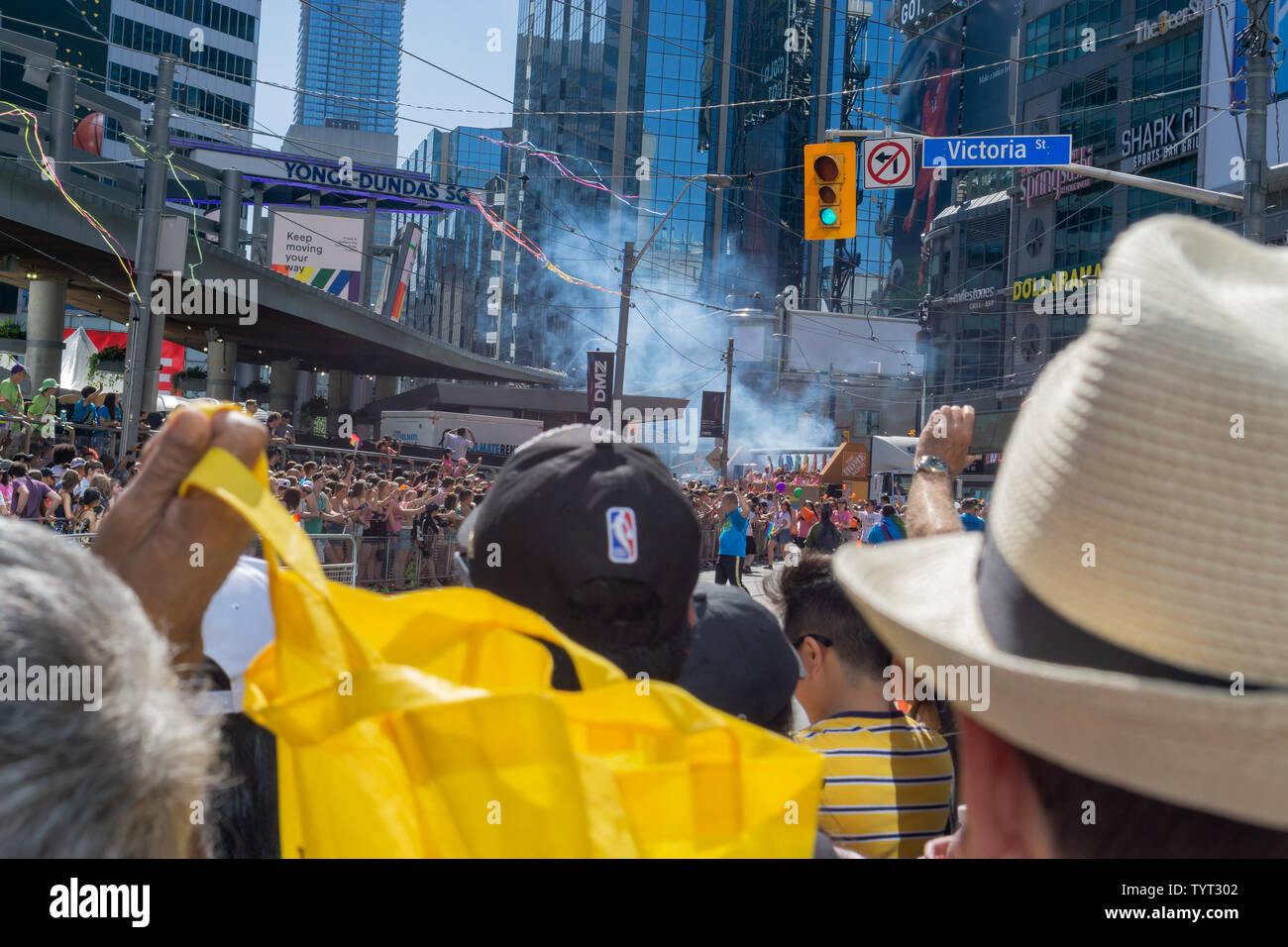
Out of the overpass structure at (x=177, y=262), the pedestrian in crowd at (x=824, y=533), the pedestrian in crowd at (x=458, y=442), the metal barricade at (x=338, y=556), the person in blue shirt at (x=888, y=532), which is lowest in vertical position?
the metal barricade at (x=338, y=556)

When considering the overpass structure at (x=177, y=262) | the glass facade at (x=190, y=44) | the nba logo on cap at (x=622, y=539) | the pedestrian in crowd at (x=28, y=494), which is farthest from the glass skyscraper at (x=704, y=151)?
the nba logo on cap at (x=622, y=539)

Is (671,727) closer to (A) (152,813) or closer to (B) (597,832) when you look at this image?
(B) (597,832)

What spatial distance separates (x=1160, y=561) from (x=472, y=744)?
0.70 m

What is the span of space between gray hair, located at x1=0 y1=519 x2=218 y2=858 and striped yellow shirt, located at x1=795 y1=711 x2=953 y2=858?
1767 millimetres

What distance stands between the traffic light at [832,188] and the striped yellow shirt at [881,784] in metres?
12.0

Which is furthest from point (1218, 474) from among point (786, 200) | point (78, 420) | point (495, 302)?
point (495, 302)

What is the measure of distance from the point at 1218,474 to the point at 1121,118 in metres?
58.5

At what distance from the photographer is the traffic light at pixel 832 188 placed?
1422 centimetres

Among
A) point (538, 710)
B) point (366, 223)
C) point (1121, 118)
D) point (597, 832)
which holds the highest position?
point (1121, 118)

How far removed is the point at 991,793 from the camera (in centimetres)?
113

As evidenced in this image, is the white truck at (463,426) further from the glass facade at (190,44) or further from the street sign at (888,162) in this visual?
the glass facade at (190,44)

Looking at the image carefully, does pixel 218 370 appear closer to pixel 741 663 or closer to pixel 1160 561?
pixel 741 663

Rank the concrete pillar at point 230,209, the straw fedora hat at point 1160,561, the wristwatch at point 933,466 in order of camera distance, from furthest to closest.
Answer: the concrete pillar at point 230,209 → the wristwatch at point 933,466 → the straw fedora hat at point 1160,561
